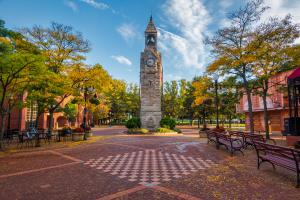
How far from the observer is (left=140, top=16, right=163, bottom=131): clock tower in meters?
25.9

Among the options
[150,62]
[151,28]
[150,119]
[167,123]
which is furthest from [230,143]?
[151,28]

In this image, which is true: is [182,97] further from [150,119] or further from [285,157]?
[285,157]

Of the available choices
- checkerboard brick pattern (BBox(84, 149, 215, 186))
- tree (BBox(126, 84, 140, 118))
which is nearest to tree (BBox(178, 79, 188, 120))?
tree (BBox(126, 84, 140, 118))

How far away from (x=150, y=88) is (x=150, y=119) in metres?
5.00

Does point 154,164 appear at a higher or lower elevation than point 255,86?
lower

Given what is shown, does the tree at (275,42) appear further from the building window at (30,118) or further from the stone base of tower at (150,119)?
the building window at (30,118)

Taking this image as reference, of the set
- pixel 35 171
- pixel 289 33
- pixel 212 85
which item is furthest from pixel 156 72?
pixel 35 171

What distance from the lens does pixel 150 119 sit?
2586 cm

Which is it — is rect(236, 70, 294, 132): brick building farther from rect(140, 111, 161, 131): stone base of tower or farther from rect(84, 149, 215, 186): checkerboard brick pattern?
rect(84, 149, 215, 186): checkerboard brick pattern

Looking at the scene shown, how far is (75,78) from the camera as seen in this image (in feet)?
46.7

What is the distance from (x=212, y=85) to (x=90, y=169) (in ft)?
44.3

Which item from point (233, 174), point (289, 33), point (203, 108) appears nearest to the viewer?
point (233, 174)

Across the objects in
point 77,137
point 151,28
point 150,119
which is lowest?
point 77,137

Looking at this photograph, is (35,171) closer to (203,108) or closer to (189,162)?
(189,162)
